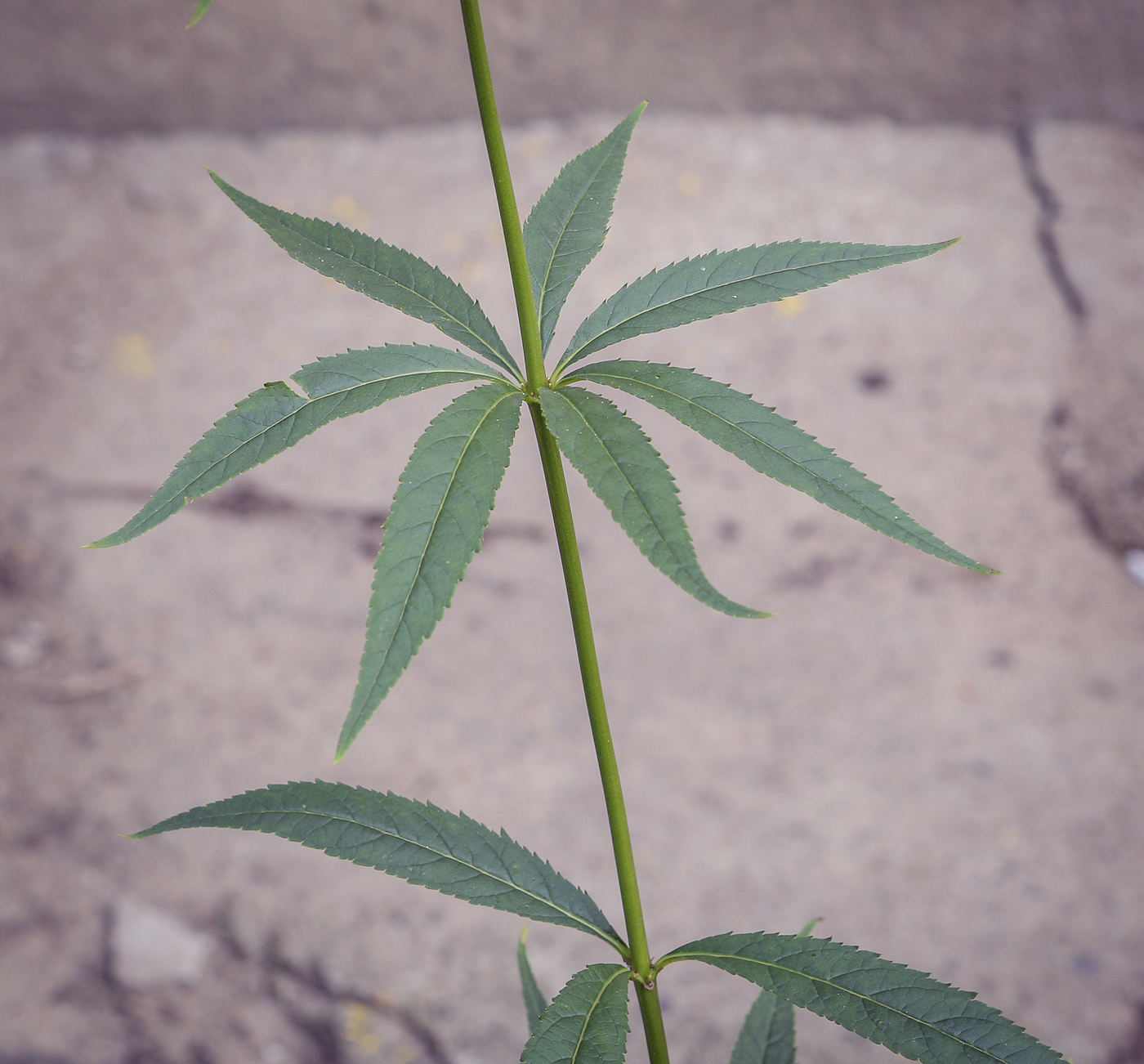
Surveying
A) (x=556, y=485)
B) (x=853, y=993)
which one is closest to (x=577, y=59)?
(x=556, y=485)

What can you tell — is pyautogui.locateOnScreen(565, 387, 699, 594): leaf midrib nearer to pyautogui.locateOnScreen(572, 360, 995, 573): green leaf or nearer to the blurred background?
pyautogui.locateOnScreen(572, 360, 995, 573): green leaf

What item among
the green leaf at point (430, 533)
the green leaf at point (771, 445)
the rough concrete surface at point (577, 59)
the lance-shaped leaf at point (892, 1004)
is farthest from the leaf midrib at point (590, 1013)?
the rough concrete surface at point (577, 59)

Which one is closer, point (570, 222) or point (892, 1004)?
point (892, 1004)

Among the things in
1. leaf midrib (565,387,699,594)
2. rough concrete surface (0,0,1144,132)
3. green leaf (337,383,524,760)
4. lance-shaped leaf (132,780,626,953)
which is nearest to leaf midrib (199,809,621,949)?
lance-shaped leaf (132,780,626,953)

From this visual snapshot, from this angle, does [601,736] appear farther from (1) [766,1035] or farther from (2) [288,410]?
(1) [766,1035]

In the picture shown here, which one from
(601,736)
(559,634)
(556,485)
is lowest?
(601,736)

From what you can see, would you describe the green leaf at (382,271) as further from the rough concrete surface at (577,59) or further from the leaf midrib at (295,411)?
the rough concrete surface at (577,59)

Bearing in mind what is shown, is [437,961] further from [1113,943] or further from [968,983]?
[1113,943]
